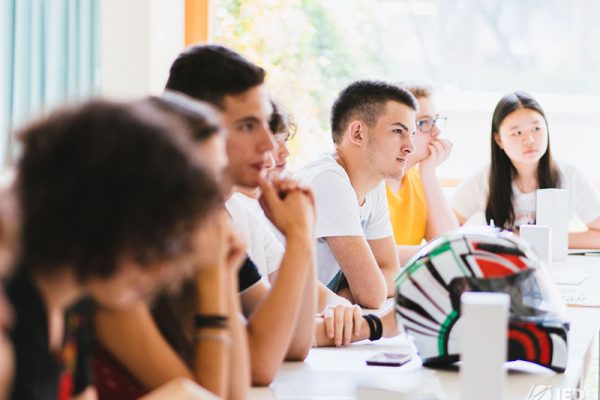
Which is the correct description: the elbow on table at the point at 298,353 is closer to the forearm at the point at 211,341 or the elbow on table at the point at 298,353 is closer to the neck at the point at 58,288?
the forearm at the point at 211,341

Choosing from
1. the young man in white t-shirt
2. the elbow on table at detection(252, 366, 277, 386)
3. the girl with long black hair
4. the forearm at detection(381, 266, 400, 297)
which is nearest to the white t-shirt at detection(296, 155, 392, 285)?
the young man in white t-shirt

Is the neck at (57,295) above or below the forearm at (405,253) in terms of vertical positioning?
above

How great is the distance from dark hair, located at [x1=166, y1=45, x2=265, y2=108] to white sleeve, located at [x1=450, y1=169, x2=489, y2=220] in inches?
96.1

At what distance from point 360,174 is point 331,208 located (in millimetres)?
286

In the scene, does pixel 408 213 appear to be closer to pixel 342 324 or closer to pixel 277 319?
pixel 342 324

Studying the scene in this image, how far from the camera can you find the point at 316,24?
4797 millimetres

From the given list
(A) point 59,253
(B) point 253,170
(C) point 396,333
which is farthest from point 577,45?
(A) point 59,253

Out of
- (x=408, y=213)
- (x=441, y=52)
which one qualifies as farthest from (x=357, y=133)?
(x=441, y=52)

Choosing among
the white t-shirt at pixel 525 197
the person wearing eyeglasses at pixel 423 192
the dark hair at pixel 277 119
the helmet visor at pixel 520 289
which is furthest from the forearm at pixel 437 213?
the helmet visor at pixel 520 289

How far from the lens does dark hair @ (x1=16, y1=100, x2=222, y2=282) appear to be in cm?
88

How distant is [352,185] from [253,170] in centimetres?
118

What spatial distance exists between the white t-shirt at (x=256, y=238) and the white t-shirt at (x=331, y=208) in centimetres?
38

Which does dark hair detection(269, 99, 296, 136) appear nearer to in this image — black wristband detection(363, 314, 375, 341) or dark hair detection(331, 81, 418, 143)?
black wristband detection(363, 314, 375, 341)

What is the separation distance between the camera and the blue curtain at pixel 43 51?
398 cm
